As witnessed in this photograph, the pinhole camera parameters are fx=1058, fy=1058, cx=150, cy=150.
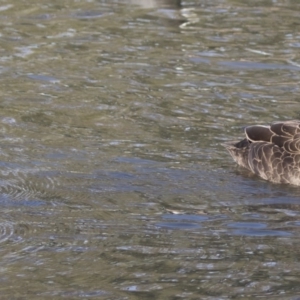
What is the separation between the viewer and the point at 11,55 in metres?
15.1

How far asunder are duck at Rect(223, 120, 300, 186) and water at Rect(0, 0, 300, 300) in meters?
0.15

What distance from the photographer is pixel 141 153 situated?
36.4ft

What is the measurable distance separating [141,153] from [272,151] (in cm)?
136

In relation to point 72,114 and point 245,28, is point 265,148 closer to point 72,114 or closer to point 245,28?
point 72,114

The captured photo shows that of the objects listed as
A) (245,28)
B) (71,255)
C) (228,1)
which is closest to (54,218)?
(71,255)

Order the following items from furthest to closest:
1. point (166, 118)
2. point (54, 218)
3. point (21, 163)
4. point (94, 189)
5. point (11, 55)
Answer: point (11, 55) → point (166, 118) → point (21, 163) → point (94, 189) → point (54, 218)

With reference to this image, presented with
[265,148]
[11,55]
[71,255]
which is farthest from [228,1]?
[71,255]

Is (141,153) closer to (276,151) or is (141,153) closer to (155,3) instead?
(276,151)

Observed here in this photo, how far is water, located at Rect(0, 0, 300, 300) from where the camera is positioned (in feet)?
26.1

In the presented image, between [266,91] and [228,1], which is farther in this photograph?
[228,1]

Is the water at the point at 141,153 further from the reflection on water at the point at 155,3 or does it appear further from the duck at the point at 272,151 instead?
the reflection on water at the point at 155,3

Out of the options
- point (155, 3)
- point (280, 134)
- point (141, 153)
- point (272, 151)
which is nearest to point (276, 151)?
point (272, 151)

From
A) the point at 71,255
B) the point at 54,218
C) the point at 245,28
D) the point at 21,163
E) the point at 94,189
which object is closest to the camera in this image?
the point at 71,255

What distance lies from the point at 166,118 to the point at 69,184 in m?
2.51
